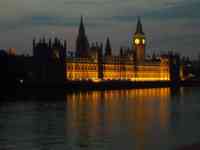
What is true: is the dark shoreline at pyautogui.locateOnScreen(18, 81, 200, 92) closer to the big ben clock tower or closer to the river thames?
the big ben clock tower

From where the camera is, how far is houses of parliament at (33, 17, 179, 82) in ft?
276

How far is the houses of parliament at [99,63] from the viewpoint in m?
→ 84.1

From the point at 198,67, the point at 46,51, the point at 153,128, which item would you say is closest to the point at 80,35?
the point at 46,51

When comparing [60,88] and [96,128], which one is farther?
[60,88]

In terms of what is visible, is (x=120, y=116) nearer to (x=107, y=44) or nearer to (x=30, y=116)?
(x=30, y=116)

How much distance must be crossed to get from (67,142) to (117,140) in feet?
7.16

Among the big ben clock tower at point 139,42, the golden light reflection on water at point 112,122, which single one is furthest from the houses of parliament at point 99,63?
the golden light reflection on water at point 112,122

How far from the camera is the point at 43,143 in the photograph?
70.3ft

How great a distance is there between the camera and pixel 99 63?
98125 millimetres

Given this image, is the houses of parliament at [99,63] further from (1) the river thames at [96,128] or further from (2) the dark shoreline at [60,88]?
(1) the river thames at [96,128]

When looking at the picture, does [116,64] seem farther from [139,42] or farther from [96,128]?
[96,128]

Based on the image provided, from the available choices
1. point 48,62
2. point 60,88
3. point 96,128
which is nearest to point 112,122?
point 96,128

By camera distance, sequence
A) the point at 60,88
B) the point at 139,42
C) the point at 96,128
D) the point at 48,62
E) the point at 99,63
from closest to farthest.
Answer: the point at 96,128, the point at 60,88, the point at 48,62, the point at 99,63, the point at 139,42

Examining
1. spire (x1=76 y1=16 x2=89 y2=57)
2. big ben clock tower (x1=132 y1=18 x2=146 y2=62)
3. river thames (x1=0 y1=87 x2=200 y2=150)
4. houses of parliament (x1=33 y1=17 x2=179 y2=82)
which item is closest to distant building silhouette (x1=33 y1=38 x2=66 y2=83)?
houses of parliament (x1=33 y1=17 x2=179 y2=82)
